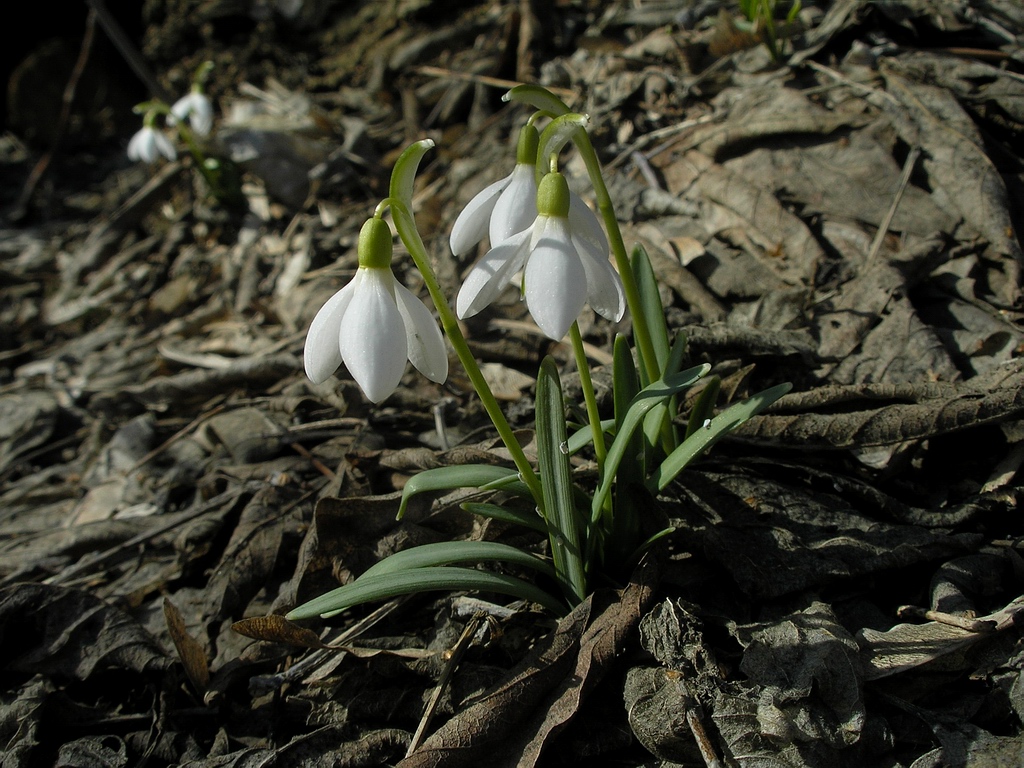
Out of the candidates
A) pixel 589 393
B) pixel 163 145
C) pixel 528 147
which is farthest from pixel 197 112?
pixel 589 393

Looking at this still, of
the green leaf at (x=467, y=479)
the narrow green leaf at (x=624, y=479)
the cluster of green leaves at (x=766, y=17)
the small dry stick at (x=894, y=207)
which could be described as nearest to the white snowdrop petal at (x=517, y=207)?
the narrow green leaf at (x=624, y=479)

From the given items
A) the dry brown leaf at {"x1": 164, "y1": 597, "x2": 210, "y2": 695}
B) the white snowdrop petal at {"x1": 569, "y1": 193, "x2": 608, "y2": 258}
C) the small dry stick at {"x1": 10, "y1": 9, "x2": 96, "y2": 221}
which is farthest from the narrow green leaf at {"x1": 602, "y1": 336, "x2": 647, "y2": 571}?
the small dry stick at {"x1": 10, "y1": 9, "x2": 96, "y2": 221}

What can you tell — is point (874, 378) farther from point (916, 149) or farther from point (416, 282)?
point (416, 282)

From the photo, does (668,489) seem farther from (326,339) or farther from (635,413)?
(326,339)

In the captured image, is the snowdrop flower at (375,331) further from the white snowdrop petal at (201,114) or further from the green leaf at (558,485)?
the white snowdrop petal at (201,114)

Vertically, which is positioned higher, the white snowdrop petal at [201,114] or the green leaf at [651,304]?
the white snowdrop petal at [201,114]

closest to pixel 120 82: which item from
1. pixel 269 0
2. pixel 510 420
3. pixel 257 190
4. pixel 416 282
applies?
pixel 269 0

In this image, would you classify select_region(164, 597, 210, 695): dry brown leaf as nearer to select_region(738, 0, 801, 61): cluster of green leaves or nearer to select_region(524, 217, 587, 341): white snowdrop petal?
select_region(524, 217, 587, 341): white snowdrop petal
